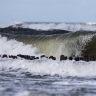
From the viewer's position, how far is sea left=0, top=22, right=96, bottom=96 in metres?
6.13

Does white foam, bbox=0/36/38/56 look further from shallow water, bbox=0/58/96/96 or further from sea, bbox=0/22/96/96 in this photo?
shallow water, bbox=0/58/96/96

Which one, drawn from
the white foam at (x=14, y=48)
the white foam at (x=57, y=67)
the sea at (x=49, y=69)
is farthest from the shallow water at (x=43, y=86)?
the white foam at (x=14, y=48)

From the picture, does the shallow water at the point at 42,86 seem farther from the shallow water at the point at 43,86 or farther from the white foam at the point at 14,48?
the white foam at the point at 14,48

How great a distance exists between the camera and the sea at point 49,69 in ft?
20.1

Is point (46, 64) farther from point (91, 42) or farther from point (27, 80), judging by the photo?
point (91, 42)

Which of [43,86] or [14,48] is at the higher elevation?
[14,48]

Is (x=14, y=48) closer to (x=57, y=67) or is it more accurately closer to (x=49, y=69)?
(x=49, y=69)

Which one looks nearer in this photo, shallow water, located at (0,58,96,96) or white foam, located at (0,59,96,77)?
shallow water, located at (0,58,96,96)

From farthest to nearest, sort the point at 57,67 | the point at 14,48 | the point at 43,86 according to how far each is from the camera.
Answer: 1. the point at 14,48
2. the point at 57,67
3. the point at 43,86

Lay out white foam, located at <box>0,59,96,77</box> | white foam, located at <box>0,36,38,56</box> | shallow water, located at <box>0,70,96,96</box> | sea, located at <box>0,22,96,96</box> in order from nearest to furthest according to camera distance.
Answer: shallow water, located at <box>0,70,96,96</box>, sea, located at <box>0,22,96,96</box>, white foam, located at <box>0,59,96,77</box>, white foam, located at <box>0,36,38,56</box>

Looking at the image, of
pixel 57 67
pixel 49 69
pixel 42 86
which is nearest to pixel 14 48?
pixel 49 69

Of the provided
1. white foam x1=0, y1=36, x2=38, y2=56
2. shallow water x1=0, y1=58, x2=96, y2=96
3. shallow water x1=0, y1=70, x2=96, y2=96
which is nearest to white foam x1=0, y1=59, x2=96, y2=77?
shallow water x1=0, y1=58, x2=96, y2=96

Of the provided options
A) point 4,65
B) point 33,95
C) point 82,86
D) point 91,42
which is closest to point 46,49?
point 91,42

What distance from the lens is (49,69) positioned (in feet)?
29.6
